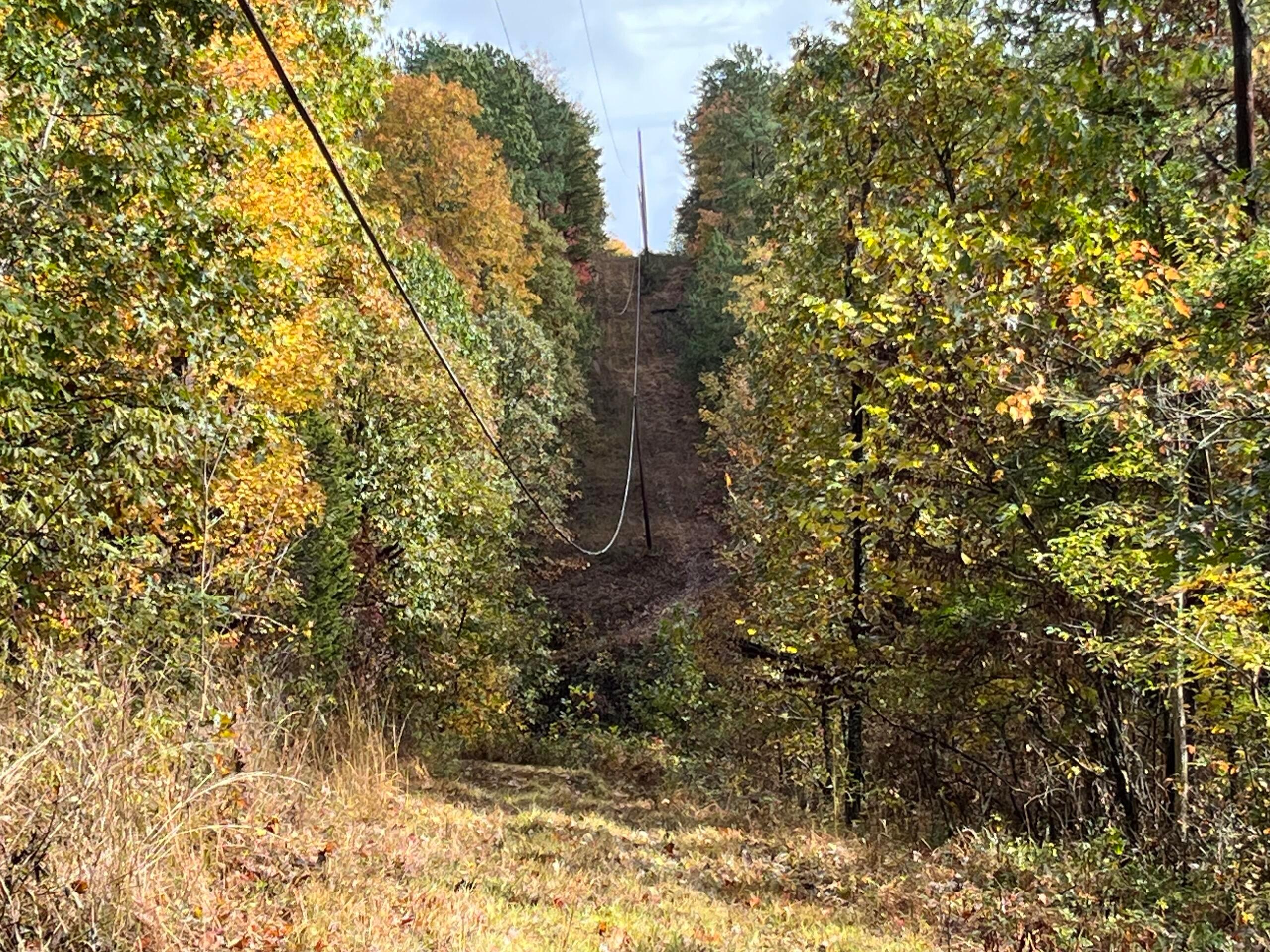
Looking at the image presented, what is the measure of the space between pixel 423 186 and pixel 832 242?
1625cm

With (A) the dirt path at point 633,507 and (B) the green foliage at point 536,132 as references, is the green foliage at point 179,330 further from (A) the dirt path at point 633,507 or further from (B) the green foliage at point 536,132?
(B) the green foliage at point 536,132

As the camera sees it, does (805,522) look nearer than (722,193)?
Yes

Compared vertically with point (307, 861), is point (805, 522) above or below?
above

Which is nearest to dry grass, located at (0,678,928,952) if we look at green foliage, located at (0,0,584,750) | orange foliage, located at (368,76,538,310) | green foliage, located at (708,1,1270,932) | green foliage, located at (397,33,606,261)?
green foliage, located at (0,0,584,750)

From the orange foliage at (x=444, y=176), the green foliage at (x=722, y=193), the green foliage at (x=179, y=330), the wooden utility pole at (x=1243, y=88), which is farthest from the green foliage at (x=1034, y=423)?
the green foliage at (x=722, y=193)

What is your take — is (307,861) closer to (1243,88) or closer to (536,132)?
(1243,88)

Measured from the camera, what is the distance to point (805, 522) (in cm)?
577

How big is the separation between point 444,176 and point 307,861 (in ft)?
67.4

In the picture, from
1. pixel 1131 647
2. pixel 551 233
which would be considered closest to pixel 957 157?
pixel 1131 647

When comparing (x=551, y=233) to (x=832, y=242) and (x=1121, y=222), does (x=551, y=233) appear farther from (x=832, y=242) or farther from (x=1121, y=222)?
(x=1121, y=222)

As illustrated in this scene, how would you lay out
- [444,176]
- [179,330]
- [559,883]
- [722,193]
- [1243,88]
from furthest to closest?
1. [722,193]
2. [444,176]
3. [559,883]
4. [179,330]
5. [1243,88]

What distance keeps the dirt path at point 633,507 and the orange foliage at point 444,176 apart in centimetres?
827

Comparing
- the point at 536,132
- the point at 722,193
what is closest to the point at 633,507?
the point at 722,193

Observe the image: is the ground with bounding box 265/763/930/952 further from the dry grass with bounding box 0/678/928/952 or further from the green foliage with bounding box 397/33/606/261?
the green foliage with bounding box 397/33/606/261
